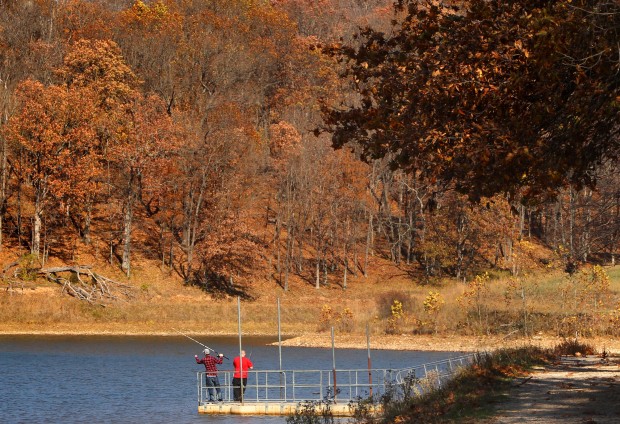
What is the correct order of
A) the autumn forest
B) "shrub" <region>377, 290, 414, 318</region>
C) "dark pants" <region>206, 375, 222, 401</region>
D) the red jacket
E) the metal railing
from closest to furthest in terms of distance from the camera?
1. the metal railing
2. the red jacket
3. "dark pants" <region>206, 375, 222, 401</region>
4. "shrub" <region>377, 290, 414, 318</region>
5. the autumn forest

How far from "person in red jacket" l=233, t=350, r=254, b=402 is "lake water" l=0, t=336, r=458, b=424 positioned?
56.4 inches

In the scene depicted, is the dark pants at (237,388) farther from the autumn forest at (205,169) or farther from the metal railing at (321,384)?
the autumn forest at (205,169)

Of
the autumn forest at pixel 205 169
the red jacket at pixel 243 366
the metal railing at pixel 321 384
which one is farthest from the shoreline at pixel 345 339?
the red jacket at pixel 243 366

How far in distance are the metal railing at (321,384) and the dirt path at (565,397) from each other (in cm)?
376

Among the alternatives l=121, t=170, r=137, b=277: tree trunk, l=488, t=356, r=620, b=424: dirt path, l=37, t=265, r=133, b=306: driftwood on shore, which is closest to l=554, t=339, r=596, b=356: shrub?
l=488, t=356, r=620, b=424: dirt path

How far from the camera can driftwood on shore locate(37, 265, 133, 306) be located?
2689 inches

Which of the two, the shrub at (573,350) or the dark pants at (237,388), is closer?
the shrub at (573,350)

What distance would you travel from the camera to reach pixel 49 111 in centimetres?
7062

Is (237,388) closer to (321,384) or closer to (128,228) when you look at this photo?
(321,384)

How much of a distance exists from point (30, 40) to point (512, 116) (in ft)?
246

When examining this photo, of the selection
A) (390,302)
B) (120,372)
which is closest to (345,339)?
(390,302)

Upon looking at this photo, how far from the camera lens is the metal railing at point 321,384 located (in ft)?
103

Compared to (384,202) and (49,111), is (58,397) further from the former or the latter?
(384,202)

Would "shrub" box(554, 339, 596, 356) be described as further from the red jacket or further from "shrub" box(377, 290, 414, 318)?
"shrub" box(377, 290, 414, 318)
